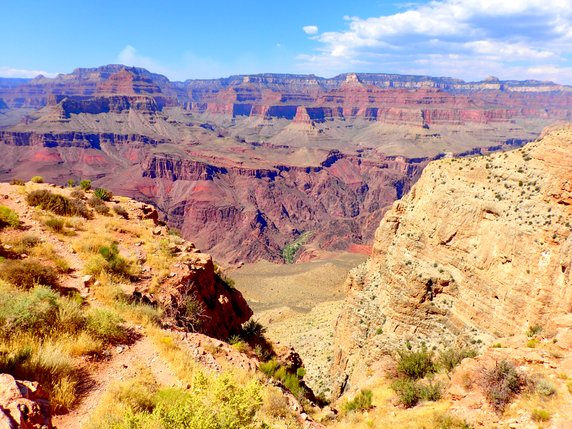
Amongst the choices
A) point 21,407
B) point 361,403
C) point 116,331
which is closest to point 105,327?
point 116,331

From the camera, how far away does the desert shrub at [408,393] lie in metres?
13.0

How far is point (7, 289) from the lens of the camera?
995 cm

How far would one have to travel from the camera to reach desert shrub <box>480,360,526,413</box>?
10.6 m

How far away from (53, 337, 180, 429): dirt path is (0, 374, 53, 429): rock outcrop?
118 centimetres

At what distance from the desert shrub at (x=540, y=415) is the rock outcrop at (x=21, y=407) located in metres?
11.0

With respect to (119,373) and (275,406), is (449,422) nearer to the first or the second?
(275,406)

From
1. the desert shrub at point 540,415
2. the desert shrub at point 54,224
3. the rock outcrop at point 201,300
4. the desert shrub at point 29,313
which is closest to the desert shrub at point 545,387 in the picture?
the desert shrub at point 540,415

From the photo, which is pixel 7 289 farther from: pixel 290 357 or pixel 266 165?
pixel 266 165

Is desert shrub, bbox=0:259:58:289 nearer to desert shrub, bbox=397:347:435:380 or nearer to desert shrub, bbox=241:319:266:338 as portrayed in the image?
desert shrub, bbox=241:319:266:338

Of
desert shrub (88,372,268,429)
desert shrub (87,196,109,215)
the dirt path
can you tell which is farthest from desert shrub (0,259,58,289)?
desert shrub (87,196,109,215)

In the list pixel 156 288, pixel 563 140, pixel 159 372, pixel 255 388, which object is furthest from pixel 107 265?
pixel 563 140

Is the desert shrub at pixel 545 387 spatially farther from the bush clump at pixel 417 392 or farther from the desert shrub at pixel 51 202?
the desert shrub at pixel 51 202

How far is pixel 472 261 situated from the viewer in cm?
2323

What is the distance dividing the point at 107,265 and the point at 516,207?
2252 cm
